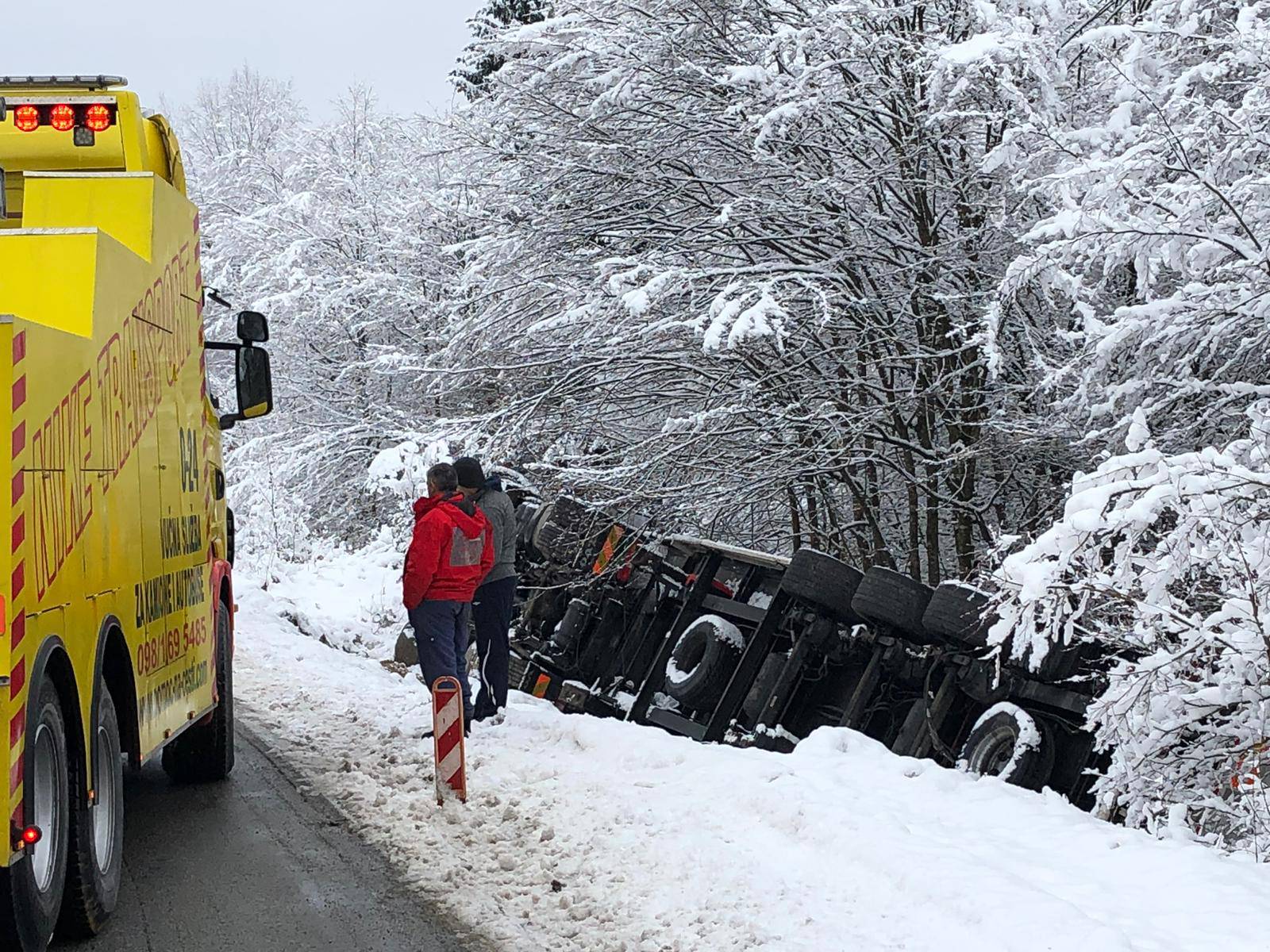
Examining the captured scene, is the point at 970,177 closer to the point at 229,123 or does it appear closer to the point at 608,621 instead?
Result: the point at 608,621

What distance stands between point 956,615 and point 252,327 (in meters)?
4.74

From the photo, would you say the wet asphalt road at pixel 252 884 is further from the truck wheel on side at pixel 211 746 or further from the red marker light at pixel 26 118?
the red marker light at pixel 26 118

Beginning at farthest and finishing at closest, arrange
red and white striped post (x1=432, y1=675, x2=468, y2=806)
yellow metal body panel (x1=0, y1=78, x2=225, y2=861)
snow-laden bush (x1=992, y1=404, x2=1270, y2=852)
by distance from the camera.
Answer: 1. red and white striped post (x1=432, y1=675, x2=468, y2=806)
2. snow-laden bush (x1=992, y1=404, x2=1270, y2=852)
3. yellow metal body panel (x1=0, y1=78, x2=225, y2=861)

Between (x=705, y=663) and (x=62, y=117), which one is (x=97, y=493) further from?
(x=705, y=663)

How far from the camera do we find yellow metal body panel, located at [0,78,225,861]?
4715 millimetres

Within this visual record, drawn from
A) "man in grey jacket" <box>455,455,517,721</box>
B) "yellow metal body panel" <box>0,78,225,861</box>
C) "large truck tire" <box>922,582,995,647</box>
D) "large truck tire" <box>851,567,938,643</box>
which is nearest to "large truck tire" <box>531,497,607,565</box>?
"man in grey jacket" <box>455,455,517,721</box>

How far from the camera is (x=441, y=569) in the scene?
998cm

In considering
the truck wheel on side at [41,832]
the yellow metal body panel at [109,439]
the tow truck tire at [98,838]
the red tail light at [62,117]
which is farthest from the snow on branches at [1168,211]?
the truck wheel on side at [41,832]

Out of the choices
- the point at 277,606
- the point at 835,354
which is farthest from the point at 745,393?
the point at 277,606

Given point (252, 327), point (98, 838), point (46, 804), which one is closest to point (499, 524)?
point (252, 327)

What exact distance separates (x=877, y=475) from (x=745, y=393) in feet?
5.45

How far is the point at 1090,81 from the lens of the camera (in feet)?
35.3

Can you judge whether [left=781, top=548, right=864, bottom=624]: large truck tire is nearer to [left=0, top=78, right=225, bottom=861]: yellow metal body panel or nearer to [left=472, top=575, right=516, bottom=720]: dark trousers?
[left=472, top=575, right=516, bottom=720]: dark trousers

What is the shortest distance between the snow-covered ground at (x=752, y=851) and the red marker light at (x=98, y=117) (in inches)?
146
